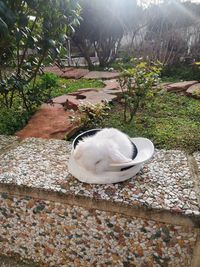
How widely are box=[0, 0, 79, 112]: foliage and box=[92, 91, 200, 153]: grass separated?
2.55 feet

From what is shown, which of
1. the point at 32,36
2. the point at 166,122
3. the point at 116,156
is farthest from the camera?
the point at 166,122

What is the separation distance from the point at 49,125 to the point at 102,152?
1118mm

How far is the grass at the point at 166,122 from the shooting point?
1.83 m

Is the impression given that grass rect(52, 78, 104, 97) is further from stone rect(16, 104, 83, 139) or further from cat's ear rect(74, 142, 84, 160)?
cat's ear rect(74, 142, 84, 160)

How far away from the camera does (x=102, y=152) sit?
1164 mm

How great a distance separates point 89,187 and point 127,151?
0.81 feet

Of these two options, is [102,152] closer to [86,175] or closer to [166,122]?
[86,175]

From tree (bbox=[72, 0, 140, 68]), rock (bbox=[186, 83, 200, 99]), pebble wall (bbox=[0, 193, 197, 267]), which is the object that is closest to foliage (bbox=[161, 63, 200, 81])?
rock (bbox=[186, 83, 200, 99])

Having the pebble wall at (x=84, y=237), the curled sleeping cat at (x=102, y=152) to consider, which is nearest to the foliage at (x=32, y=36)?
the curled sleeping cat at (x=102, y=152)

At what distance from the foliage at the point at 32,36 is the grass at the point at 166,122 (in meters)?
0.78

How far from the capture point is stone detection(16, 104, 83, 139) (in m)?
2.02

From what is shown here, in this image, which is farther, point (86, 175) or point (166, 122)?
point (166, 122)

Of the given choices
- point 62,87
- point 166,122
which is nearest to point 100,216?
point 166,122

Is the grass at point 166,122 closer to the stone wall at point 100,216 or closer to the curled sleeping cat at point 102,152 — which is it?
the stone wall at point 100,216
